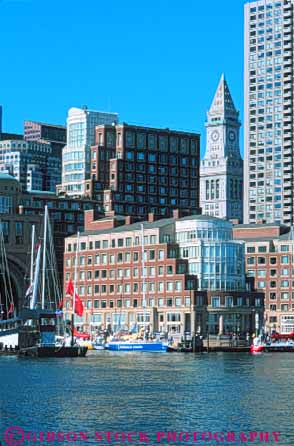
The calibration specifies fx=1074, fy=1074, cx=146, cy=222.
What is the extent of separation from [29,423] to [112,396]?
22.4 m

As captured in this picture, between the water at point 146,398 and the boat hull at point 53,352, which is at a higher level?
the boat hull at point 53,352

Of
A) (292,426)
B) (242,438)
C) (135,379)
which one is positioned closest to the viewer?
(242,438)

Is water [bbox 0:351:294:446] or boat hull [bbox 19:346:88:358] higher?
boat hull [bbox 19:346:88:358]

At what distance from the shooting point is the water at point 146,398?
82.1 meters

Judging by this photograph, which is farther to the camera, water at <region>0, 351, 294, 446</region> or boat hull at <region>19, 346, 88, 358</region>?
boat hull at <region>19, 346, 88, 358</region>

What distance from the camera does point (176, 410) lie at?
92625mm

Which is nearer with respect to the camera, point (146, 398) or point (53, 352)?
point (146, 398)

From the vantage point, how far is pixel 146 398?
103m

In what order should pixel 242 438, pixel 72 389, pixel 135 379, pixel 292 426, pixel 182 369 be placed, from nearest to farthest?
pixel 242 438
pixel 292 426
pixel 72 389
pixel 135 379
pixel 182 369

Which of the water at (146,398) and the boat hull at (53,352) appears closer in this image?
the water at (146,398)

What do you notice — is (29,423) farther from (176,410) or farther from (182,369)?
(182,369)

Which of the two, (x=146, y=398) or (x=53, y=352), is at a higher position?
(x=53, y=352)

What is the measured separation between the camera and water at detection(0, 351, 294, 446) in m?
82.1

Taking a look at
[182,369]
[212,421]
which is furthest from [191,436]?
[182,369]
